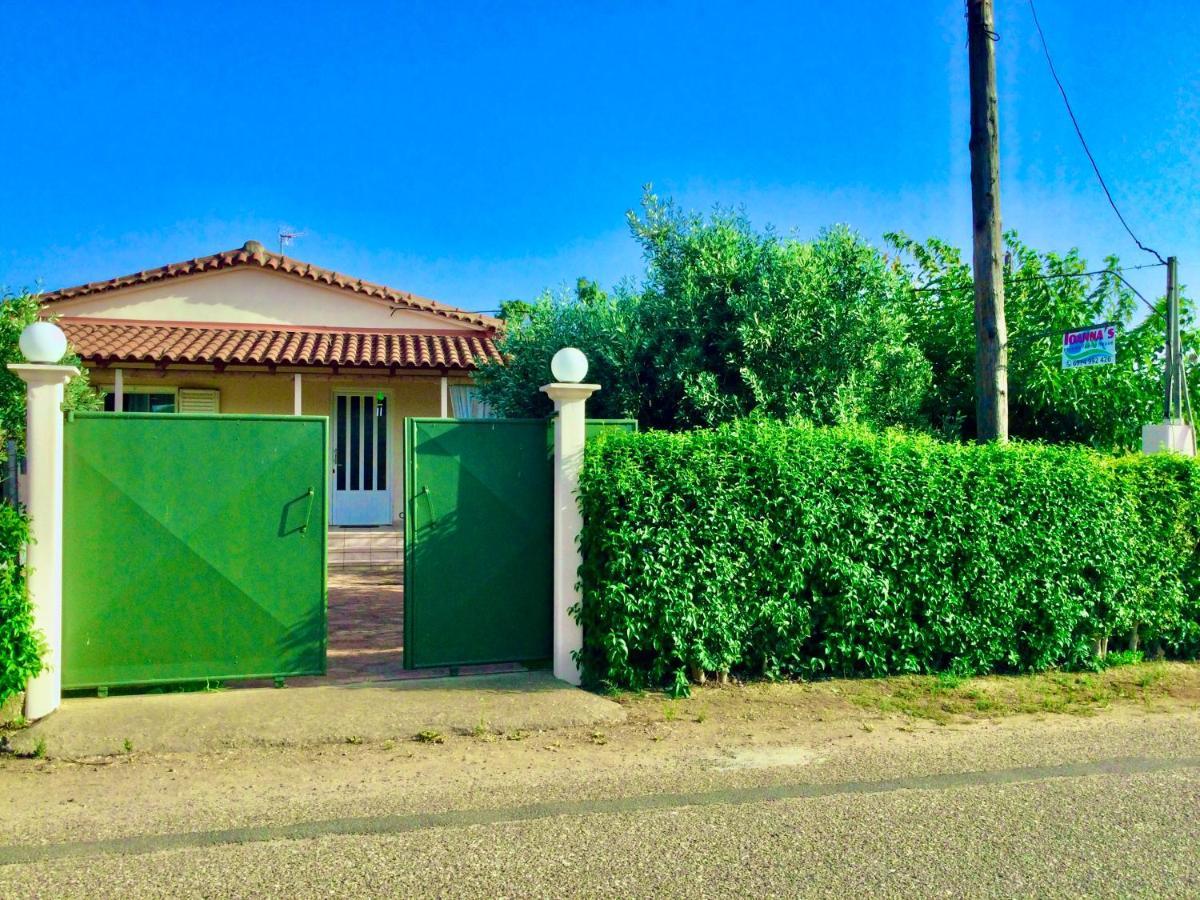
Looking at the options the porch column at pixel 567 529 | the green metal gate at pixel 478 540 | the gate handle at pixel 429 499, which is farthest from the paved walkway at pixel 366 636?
the gate handle at pixel 429 499

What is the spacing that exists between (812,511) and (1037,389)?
7.02 meters

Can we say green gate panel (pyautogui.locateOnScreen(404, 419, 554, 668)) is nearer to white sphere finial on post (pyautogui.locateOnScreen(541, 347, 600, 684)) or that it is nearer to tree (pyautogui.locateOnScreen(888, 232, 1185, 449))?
white sphere finial on post (pyautogui.locateOnScreen(541, 347, 600, 684))

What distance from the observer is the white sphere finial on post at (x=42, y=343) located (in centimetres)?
601

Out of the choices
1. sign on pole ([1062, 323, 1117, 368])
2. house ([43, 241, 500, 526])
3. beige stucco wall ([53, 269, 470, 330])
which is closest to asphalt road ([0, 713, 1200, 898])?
sign on pole ([1062, 323, 1117, 368])

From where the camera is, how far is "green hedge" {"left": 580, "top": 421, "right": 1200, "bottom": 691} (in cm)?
683

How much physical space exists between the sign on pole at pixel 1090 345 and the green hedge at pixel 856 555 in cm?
237

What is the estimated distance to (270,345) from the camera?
16531 millimetres

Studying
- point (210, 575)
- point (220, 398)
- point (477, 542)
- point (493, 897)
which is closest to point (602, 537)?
point (477, 542)

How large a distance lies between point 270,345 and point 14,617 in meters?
11.4

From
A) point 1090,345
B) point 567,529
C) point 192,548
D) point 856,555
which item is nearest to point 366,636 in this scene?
point 192,548

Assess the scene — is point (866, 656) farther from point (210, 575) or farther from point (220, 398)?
point (220, 398)

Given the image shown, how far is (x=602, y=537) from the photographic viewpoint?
6.84 meters

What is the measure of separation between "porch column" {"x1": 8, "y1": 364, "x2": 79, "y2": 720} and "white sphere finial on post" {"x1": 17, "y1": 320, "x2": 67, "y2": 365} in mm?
80

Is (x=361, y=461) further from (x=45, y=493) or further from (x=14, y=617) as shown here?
(x=14, y=617)
